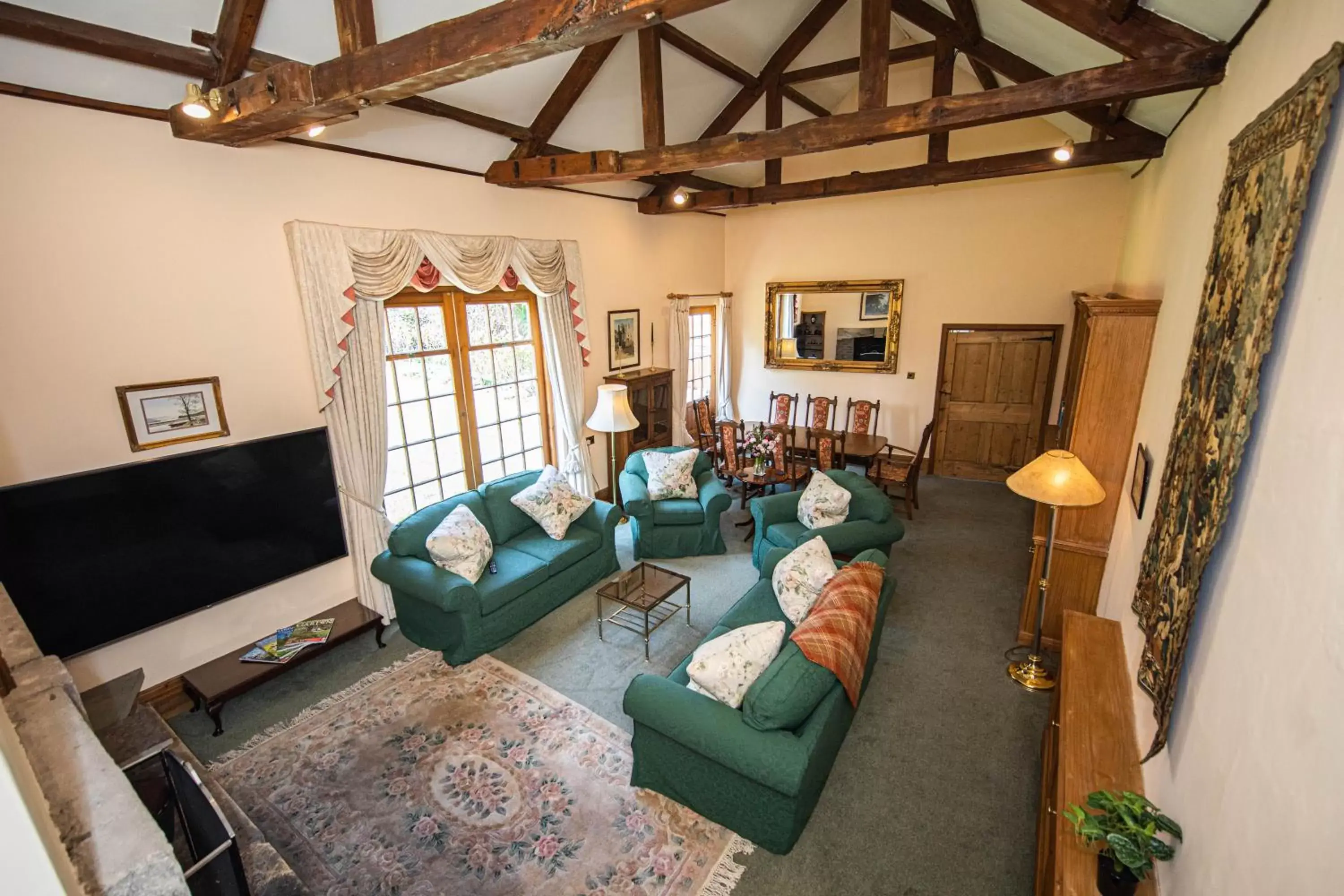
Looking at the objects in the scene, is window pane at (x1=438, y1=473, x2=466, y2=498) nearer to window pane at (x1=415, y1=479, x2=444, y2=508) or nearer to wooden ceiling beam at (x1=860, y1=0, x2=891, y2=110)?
window pane at (x1=415, y1=479, x2=444, y2=508)

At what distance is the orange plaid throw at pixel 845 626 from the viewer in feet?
8.54

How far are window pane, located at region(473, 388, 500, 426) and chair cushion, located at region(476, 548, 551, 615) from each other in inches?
45.5

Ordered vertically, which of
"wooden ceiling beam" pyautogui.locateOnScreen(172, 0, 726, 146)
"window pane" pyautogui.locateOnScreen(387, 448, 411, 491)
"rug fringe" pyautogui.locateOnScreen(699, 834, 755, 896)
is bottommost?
"rug fringe" pyautogui.locateOnScreen(699, 834, 755, 896)

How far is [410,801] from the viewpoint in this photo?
2.79 metres

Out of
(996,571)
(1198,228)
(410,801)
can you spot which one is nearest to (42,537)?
(410,801)

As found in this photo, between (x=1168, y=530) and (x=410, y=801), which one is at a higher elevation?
(x=1168, y=530)

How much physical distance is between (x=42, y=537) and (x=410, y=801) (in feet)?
7.11

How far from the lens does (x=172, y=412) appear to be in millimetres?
3125

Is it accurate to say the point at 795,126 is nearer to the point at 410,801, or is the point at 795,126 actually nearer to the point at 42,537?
the point at 410,801

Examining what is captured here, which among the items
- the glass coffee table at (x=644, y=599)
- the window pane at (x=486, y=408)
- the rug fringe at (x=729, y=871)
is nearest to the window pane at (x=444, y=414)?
the window pane at (x=486, y=408)

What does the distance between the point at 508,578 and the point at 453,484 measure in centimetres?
122

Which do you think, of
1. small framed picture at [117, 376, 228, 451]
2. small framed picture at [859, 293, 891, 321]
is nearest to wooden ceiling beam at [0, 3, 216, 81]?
small framed picture at [117, 376, 228, 451]

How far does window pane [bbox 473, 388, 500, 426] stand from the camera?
4836 millimetres

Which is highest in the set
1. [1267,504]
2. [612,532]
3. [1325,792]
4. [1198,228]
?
[1198,228]
